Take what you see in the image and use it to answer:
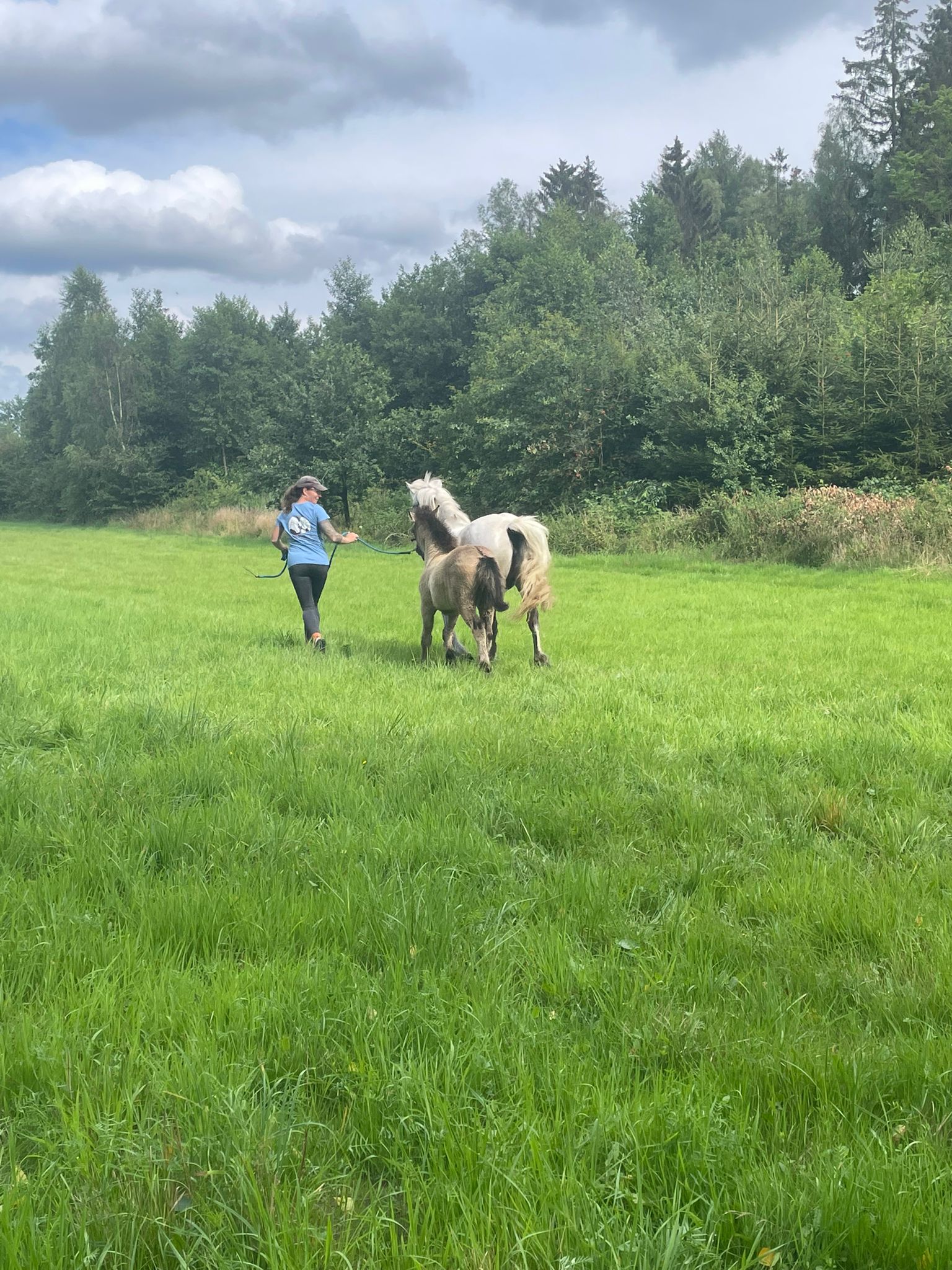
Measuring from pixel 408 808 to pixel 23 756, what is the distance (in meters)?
2.73

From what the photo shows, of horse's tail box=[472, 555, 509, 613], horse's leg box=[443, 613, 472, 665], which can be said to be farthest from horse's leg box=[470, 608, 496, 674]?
horse's leg box=[443, 613, 472, 665]

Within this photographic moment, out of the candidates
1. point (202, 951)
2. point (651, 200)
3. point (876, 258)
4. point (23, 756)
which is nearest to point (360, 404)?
point (876, 258)

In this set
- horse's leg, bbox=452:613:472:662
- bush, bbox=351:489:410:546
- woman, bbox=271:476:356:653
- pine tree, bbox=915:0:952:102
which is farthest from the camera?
pine tree, bbox=915:0:952:102

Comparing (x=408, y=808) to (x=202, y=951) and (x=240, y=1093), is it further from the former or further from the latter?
(x=240, y=1093)

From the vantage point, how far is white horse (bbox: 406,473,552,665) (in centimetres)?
977

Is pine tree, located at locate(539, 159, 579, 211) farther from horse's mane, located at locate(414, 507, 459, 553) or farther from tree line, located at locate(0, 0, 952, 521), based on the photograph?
horse's mane, located at locate(414, 507, 459, 553)

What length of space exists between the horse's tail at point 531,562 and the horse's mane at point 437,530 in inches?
28.3

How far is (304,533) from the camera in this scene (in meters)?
10.7

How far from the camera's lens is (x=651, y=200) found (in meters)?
70.9

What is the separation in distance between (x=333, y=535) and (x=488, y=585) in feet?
8.01

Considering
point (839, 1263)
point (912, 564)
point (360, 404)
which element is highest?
point (360, 404)

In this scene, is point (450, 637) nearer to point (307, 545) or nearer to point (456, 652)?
point (456, 652)

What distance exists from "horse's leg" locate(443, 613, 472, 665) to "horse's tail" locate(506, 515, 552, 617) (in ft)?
2.54

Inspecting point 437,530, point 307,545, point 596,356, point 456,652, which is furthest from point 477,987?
point 596,356
